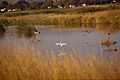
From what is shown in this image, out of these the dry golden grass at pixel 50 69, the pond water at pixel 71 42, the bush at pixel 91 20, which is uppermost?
the dry golden grass at pixel 50 69

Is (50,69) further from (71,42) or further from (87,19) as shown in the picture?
(87,19)

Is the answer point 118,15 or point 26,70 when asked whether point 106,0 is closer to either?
point 118,15

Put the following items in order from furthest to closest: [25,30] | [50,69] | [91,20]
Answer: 1. [91,20]
2. [25,30]
3. [50,69]

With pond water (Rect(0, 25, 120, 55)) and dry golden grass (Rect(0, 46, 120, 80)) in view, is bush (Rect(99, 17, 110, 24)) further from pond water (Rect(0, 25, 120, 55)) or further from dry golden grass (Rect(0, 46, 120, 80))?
dry golden grass (Rect(0, 46, 120, 80))

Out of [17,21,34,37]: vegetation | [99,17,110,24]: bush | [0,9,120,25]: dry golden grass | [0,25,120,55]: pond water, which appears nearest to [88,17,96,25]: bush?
[0,9,120,25]: dry golden grass

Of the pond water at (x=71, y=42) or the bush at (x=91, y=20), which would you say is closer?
the pond water at (x=71, y=42)

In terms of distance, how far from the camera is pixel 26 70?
7598 mm

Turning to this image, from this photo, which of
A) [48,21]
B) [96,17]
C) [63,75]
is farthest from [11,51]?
[48,21]

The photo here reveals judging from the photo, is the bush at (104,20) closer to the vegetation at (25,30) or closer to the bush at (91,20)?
the bush at (91,20)

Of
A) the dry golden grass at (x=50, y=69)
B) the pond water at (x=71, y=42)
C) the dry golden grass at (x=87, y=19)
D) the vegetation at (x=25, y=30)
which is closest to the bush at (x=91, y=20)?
the dry golden grass at (x=87, y=19)

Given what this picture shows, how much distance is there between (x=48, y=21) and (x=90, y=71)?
1348 inches

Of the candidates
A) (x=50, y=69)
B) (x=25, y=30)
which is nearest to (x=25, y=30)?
(x=25, y=30)

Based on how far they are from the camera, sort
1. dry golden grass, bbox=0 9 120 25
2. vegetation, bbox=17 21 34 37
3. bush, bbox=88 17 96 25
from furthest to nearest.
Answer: bush, bbox=88 17 96 25 → dry golden grass, bbox=0 9 120 25 → vegetation, bbox=17 21 34 37

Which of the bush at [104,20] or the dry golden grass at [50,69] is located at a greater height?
the dry golden grass at [50,69]
